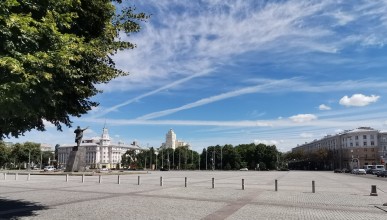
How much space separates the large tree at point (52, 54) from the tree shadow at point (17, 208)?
3.02 metres

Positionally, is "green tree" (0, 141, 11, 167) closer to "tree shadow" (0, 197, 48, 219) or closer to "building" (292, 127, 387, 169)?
"tree shadow" (0, 197, 48, 219)

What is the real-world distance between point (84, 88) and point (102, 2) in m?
2.94

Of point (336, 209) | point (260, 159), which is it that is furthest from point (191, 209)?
point (260, 159)

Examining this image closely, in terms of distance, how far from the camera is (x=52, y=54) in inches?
340

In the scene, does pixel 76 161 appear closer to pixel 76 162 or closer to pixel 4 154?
pixel 76 162

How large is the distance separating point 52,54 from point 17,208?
931cm

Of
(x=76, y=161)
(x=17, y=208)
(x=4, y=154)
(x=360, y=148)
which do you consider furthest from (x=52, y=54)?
(x=360, y=148)

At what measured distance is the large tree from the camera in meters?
7.96

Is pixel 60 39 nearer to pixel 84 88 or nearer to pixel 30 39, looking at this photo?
pixel 30 39

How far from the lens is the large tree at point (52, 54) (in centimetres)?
796

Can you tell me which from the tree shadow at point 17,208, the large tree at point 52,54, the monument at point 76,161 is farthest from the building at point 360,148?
the large tree at point 52,54

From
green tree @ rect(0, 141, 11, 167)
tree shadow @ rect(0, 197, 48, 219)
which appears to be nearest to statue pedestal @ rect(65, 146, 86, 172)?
tree shadow @ rect(0, 197, 48, 219)

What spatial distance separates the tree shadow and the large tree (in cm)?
302

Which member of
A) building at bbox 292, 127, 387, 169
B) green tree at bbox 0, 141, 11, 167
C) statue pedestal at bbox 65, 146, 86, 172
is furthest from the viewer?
building at bbox 292, 127, 387, 169
